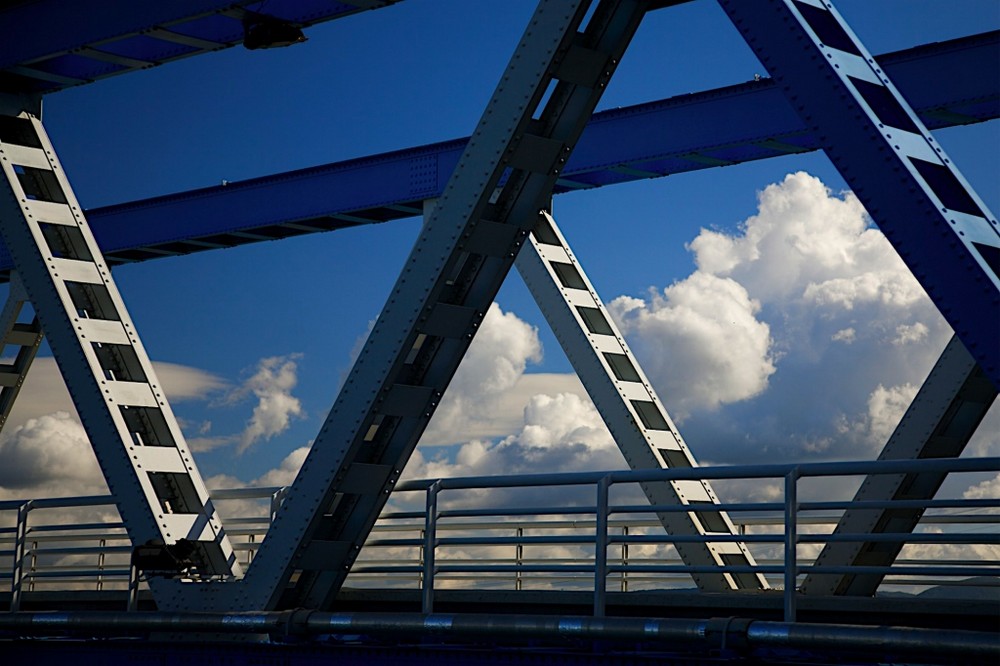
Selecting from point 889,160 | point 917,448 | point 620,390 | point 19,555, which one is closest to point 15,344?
point 19,555

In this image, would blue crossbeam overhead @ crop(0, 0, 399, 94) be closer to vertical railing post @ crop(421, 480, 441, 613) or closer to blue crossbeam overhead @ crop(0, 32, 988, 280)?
vertical railing post @ crop(421, 480, 441, 613)

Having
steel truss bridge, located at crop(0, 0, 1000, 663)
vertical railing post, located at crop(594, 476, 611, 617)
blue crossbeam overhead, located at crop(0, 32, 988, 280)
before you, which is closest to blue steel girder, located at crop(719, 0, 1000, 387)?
steel truss bridge, located at crop(0, 0, 1000, 663)

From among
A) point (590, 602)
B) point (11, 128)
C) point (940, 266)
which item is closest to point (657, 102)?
point (590, 602)

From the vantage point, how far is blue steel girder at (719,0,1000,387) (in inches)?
321

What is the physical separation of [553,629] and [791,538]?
1775mm

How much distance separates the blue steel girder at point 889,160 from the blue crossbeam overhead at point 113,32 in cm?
455

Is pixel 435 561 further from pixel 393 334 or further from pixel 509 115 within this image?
pixel 509 115

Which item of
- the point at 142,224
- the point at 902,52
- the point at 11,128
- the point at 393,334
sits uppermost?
the point at 142,224

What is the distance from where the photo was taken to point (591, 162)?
56.4ft

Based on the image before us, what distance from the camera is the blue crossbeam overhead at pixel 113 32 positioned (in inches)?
509

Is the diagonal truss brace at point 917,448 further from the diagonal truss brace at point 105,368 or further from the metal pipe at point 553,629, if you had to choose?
the diagonal truss brace at point 105,368

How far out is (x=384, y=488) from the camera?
37.3ft

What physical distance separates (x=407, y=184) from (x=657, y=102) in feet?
12.8

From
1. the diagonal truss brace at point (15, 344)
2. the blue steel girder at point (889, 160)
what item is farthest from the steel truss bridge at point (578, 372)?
the diagonal truss brace at point (15, 344)
